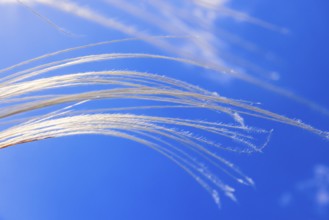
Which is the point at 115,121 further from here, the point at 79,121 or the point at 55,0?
the point at 55,0

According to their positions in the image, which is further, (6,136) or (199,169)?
(6,136)

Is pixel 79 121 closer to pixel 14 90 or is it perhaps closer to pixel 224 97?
pixel 14 90

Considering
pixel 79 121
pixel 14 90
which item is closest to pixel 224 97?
pixel 79 121

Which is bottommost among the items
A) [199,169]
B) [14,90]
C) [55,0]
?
[199,169]

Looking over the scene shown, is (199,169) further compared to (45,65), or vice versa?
(45,65)

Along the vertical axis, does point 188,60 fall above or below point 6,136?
above

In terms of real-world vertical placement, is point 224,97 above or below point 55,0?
below

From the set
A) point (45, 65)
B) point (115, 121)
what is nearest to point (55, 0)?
point (45, 65)
